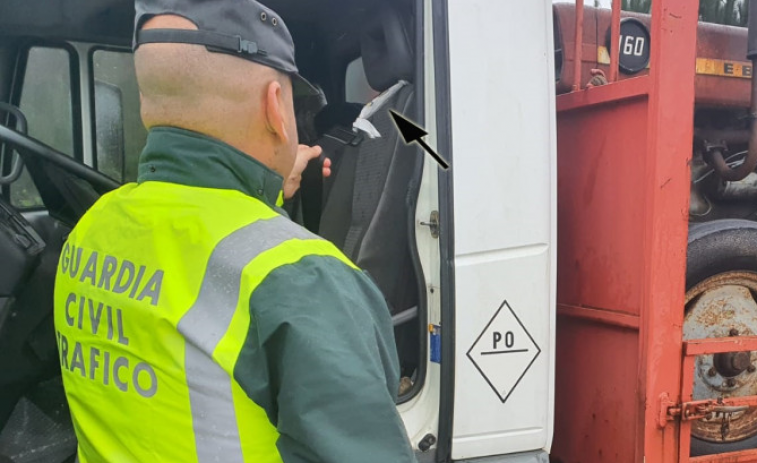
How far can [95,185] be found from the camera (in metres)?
2.06

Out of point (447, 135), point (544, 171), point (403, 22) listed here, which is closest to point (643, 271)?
point (544, 171)

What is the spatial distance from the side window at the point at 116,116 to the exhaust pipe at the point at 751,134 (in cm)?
206

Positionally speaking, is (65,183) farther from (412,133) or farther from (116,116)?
(412,133)

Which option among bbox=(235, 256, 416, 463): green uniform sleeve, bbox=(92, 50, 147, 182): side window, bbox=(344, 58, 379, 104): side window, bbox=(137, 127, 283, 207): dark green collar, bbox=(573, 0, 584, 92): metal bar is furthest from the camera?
bbox=(344, 58, 379, 104): side window

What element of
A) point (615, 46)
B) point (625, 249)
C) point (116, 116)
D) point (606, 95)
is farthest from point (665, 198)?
point (116, 116)

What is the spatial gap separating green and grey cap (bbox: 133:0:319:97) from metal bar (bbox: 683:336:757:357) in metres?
1.55

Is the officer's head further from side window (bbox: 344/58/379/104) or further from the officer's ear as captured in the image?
side window (bbox: 344/58/379/104)

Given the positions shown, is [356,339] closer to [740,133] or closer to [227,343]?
[227,343]

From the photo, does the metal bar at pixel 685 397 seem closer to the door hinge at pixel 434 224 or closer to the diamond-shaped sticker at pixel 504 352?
the diamond-shaped sticker at pixel 504 352

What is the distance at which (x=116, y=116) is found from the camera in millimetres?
2553

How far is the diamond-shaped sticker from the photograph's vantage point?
76.9 inches

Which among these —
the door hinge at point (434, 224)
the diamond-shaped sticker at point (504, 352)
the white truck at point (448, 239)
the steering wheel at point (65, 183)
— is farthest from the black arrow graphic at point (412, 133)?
the steering wheel at point (65, 183)

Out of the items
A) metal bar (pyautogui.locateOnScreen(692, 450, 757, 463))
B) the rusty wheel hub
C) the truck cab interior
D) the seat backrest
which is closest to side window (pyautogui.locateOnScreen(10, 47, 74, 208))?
the truck cab interior

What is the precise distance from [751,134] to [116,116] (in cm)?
219
